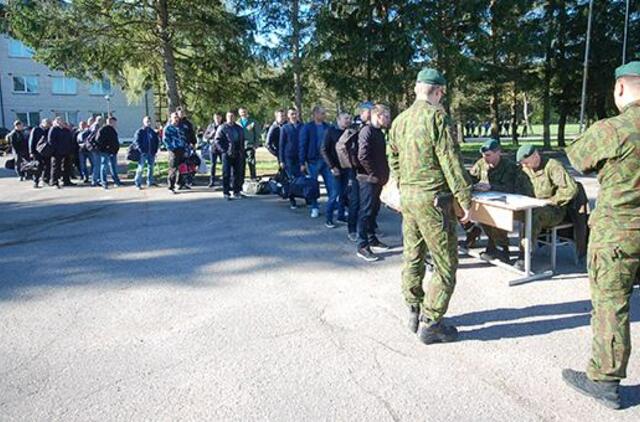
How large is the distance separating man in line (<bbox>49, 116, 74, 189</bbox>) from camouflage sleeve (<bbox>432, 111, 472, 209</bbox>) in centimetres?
1226

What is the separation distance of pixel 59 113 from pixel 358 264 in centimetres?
4757

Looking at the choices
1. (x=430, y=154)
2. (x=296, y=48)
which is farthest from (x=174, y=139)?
(x=430, y=154)

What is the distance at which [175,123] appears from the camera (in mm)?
11930

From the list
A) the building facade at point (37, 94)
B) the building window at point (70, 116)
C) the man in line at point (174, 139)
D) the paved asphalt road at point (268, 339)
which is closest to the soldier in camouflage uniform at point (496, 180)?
the paved asphalt road at point (268, 339)

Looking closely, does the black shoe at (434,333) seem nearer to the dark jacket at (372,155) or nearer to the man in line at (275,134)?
the dark jacket at (372,155)

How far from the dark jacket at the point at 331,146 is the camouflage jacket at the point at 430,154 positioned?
12.1ft

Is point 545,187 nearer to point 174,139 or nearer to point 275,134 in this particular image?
point 275,134

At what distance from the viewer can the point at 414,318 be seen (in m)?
4.15

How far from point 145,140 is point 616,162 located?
1163 cm

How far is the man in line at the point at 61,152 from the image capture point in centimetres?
1323

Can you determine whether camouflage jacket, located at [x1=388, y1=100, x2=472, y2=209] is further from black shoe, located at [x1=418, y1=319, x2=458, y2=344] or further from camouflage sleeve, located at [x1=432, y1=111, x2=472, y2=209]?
black shoe, located at [x1=418, y1=319, x2=458, y2=344]

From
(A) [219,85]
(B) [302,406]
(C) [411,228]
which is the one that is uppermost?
(A) [219,85]

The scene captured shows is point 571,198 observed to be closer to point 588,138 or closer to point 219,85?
point 588,138

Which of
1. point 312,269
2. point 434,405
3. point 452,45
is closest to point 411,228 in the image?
point 434,405
